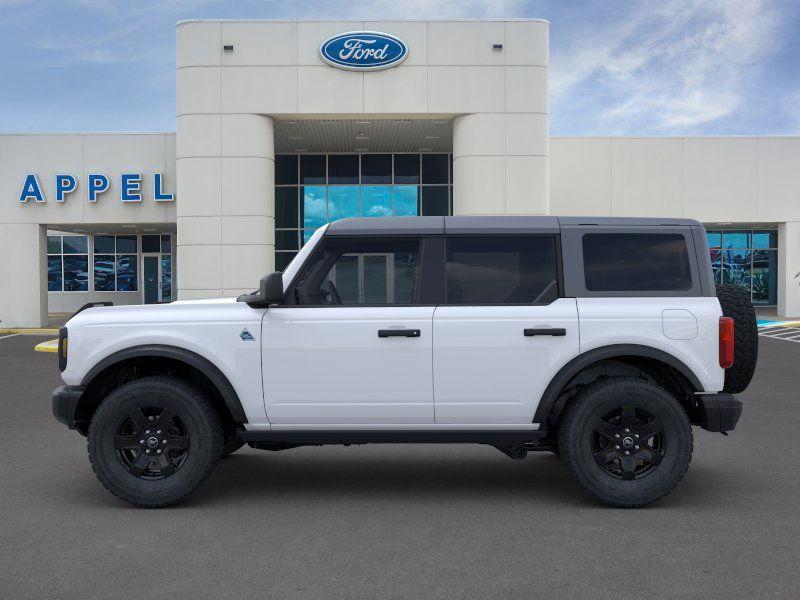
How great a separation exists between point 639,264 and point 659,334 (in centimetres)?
52

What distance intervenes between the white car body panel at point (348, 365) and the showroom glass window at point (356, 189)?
2275 centimetres

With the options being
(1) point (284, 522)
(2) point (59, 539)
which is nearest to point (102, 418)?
(2) point (59, 539)

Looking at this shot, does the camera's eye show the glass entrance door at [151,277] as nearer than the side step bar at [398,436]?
No

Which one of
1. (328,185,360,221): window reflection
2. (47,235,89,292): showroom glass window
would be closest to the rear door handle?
(328,185,360,221): window reflection

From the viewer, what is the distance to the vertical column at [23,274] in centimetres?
2653

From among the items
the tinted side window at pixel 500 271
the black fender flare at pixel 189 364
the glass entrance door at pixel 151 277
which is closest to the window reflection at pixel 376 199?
the glass entrance door at pixel 151 277

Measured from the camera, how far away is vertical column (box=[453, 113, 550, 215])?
72.0 feet

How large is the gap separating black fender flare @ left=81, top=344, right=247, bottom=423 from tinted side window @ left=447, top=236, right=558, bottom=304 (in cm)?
166

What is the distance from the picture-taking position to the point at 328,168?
28000mm

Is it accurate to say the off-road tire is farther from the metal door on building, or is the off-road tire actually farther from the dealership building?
the metal door on building

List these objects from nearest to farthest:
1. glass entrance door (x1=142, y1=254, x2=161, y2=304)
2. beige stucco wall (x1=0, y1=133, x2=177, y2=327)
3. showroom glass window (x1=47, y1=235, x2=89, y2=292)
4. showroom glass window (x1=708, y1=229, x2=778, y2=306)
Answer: beige stucco wall (x1=0, y1=133, x2=177, y2=327)
showroom glass window (x1=708, y1=229, x2=778, y2=306)
glass entrance door (x1=142, y1=254, x2=161, y2=304)
showroom glass window (x1=47, y1=235, x2=89, y2=292)

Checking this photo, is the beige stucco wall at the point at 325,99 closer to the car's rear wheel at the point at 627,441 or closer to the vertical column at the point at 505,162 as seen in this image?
the vertical column at the point at 505,162

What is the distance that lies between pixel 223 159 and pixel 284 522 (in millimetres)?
18329

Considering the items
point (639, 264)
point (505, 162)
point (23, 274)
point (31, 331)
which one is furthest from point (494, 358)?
point (23, 274)
